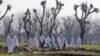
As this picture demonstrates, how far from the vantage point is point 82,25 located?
56.8 meters

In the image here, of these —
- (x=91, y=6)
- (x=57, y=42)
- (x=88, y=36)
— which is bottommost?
(x=88, y=36)

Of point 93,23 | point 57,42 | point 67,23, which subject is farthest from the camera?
point 93,23

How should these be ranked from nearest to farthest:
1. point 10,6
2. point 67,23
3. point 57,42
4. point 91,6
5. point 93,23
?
point 57,42, point 10,6, point 91,6, point 67,23, point 93,23

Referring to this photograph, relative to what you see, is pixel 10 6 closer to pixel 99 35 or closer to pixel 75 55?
pixel 75 55

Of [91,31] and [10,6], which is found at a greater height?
[10,6]

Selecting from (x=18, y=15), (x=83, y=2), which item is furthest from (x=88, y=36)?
(x=83, y=2)

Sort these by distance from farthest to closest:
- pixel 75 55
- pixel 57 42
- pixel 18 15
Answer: pixel 18 15 → pixel 57 42 → pixel 75 55

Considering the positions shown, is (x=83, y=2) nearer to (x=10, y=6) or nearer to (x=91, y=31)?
(x=10, y=6)

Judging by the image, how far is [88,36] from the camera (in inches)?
5025

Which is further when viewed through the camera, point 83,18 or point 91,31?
point 91,31

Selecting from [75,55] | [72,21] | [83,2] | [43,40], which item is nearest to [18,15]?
[72,21]

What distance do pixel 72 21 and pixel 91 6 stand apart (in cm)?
6715

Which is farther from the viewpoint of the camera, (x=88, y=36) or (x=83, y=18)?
(x=88, y=36)

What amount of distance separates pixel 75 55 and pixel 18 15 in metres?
104
